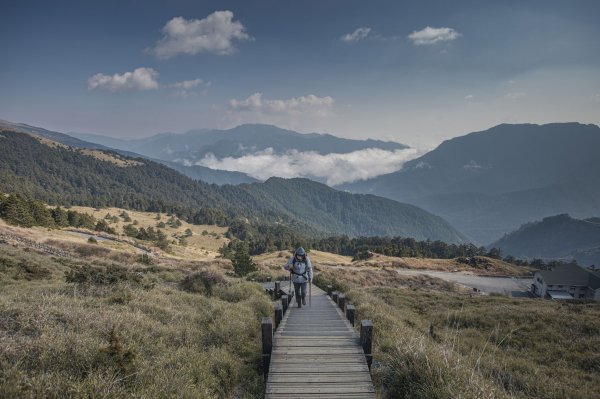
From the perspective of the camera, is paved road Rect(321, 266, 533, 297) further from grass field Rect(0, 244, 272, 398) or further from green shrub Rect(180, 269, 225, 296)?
grass field Rect(0, 244, 272, 398)

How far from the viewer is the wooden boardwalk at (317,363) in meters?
6.53

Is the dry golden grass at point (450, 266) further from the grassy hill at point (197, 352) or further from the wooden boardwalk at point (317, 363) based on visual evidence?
the wooden boardwalk at point (317, 363)

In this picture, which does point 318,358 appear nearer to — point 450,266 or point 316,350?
point 316,350

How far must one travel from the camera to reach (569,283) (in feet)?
191

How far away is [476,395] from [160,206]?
20503 centimetres

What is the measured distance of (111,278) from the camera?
47.9ft

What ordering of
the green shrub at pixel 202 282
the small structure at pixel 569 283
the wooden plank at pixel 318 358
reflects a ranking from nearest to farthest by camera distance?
the wooden plank at pixel 318 358 < the green shrub at pixel 202 282 < the small structure at pixel 569 283

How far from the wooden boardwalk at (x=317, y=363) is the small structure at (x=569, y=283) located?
63.7 metres

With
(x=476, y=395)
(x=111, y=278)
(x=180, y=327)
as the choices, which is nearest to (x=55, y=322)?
(x=180, y=327)

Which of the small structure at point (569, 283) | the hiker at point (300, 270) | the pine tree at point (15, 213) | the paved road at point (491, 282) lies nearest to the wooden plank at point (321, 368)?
the hiker at point (300, 270)

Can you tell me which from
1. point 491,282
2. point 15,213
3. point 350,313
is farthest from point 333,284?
point 15,213

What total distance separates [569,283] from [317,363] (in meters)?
70.2

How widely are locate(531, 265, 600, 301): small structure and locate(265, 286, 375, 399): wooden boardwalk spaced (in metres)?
63.7

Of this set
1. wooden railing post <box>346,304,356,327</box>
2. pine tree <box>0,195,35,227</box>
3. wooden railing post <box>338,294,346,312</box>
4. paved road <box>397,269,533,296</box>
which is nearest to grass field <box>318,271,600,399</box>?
wooden railing post <box>346,304,356,327</box>
